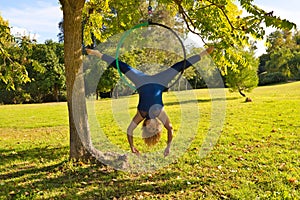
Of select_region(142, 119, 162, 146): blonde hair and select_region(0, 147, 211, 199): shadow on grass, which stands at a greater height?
select_region(142, 119, 162, 146): blonde hair

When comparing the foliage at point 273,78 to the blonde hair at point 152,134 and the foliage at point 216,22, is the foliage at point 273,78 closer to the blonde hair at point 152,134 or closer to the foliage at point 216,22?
the foliage at point 216,22

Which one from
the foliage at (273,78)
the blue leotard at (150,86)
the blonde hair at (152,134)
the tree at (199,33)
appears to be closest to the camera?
the blue leotard at (150,86)

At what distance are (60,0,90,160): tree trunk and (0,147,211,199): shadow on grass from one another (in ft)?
1.35

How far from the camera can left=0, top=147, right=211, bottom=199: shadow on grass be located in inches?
167

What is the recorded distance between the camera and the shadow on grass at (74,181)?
425 cm

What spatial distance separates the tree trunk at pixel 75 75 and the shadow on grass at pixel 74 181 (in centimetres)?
41

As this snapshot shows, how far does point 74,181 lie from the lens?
15.5 ft

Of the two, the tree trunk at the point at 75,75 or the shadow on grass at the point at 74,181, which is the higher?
the tree trunk at the point at 75,75

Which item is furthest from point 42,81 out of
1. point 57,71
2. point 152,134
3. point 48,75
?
point 152,134

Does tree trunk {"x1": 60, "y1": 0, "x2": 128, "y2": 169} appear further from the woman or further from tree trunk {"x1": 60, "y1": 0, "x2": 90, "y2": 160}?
the woman

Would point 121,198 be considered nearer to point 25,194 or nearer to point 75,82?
point 25,194

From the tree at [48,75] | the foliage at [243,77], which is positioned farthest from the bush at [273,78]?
the tree at [48,75]

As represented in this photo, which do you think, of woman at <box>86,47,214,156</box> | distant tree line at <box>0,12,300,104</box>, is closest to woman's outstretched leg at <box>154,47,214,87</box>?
woman at <box>86,47,214,156</box>

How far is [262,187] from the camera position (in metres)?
4.27
